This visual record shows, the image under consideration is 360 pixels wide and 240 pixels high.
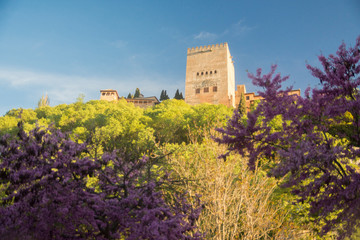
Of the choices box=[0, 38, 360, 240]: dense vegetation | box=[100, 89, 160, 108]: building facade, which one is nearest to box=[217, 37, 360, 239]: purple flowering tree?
box=[0, 38, 360, 240]: dense vegetation

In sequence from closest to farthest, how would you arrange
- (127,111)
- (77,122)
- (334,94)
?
(334,94) < (127,111) < (77,122)

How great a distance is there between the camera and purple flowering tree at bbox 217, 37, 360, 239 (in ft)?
11.5

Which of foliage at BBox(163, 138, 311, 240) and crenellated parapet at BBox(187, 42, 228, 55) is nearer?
foliage at BBox(163, 138, 311, 240)

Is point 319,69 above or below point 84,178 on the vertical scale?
above

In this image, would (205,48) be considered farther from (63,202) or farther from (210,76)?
(63,202)

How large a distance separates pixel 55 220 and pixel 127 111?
105 ft

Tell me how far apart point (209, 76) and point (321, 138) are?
5757cm

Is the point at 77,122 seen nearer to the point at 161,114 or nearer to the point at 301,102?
the point at 161,114

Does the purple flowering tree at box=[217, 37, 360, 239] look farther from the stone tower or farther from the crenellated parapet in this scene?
the crenellated parapet

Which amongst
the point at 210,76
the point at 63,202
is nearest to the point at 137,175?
the point at 63,202

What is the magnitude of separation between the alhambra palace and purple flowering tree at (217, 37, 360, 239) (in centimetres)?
5362

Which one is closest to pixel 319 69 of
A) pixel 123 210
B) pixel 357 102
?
pixel 357 102

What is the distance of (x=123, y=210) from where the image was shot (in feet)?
10.4

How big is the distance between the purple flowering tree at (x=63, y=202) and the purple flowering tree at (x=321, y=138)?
71.2 inches
